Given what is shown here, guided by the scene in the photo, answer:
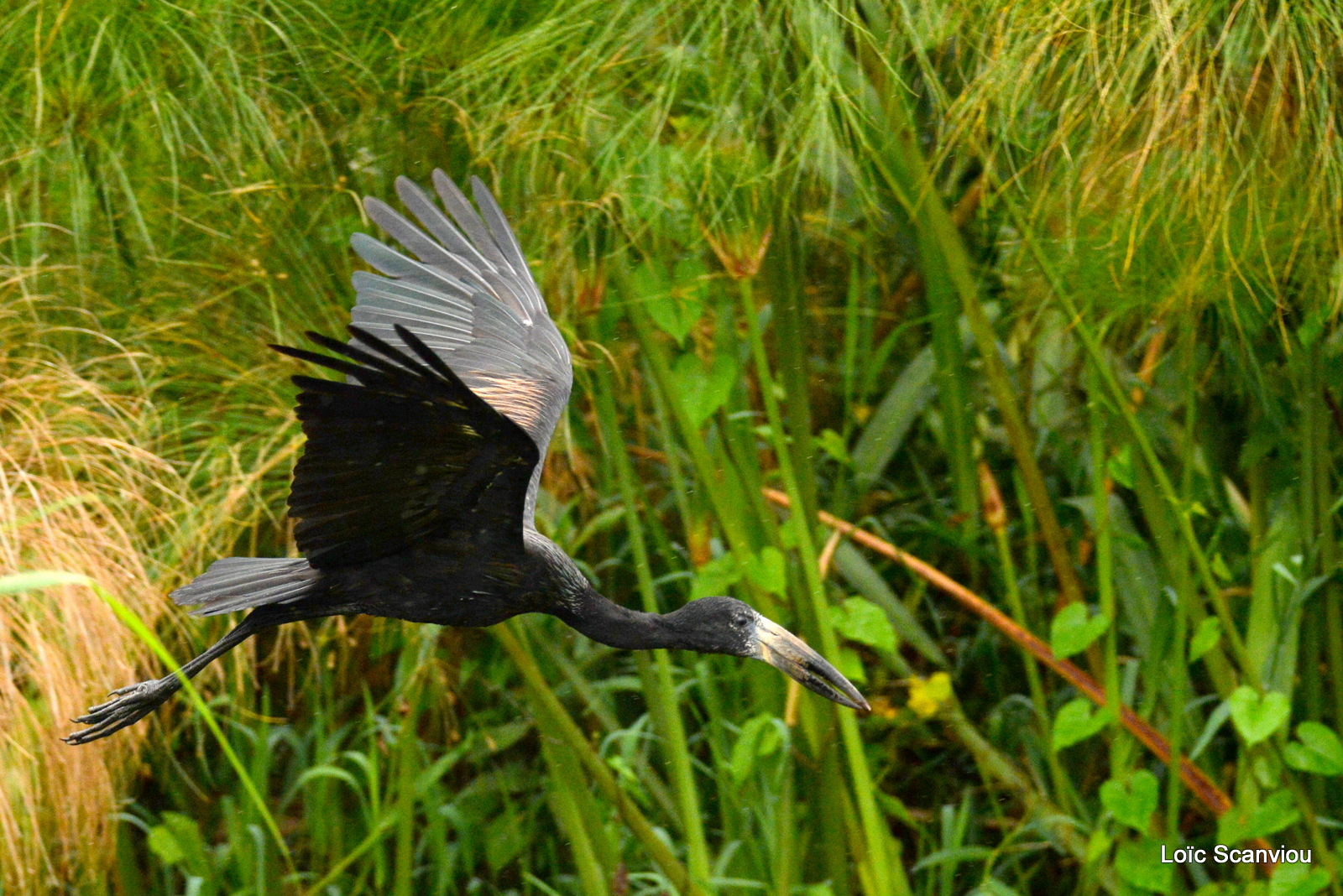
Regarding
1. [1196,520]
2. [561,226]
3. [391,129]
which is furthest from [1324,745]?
[391,129]

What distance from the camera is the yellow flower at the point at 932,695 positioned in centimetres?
300

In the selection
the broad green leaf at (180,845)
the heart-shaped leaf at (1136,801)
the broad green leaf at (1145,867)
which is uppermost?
the broad green leaf at (180,845)

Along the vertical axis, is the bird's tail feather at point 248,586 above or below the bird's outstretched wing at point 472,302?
below

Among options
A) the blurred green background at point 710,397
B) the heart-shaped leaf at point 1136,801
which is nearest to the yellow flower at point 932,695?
the blurred green background at point 710,397

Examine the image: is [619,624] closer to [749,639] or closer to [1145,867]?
[749,639]

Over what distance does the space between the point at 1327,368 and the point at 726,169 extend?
120 centimetres

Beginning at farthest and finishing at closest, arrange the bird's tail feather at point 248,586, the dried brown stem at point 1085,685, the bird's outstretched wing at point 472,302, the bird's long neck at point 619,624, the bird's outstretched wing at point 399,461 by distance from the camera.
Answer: the dried brown stem at point 1085,685 → the bird's outstretched wing at point 472,302 → the bird's long neck at point 619,624 → the bird's tail feather at point 248,586 → the bird's outstretched wing at point 399,461

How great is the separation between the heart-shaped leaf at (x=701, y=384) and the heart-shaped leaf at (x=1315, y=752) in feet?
4.06

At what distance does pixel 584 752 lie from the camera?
2633 millimetres

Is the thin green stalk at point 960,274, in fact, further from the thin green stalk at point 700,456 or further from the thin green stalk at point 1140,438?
the thin green stalk at point 700,456

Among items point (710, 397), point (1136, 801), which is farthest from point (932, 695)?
point (710, 397)

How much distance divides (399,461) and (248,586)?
15.0 inches

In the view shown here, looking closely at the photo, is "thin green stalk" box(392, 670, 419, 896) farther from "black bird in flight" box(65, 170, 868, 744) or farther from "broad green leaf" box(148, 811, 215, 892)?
"black bird in flight" box(65, 170, 868, 744)

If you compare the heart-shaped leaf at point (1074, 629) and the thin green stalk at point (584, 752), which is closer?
the thin green stalk at point (584, 752)
